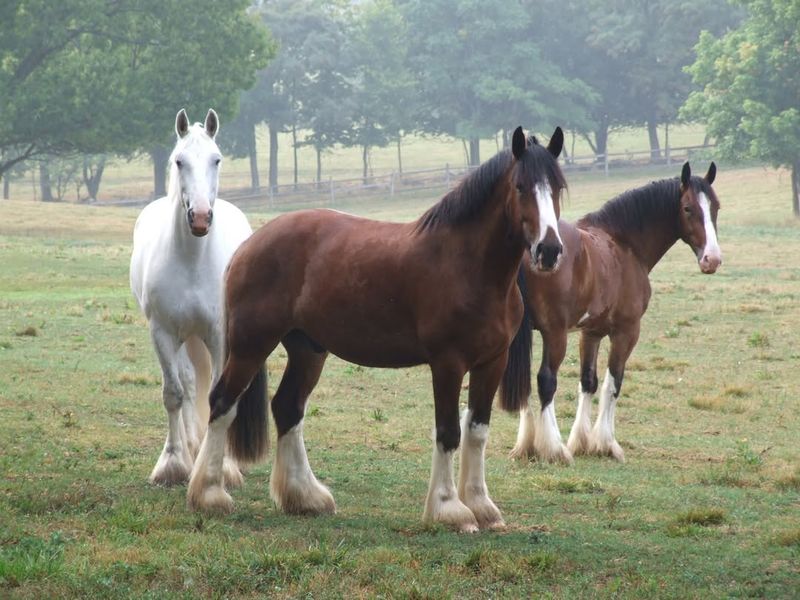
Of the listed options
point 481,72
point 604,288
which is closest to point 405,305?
point 604,288

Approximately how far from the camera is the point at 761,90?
48594 mm

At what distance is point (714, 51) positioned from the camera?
50.8 m

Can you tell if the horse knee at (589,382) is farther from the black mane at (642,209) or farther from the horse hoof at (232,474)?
the horse hoof at (232,474)

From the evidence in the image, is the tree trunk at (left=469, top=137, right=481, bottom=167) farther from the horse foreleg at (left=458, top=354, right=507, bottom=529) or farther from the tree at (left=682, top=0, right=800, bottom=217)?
the horse foreleg at (left=458, top=354, right=507, bottom=529)

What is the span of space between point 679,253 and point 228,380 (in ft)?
95.7

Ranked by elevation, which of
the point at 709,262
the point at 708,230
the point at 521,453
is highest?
the point at 708,230

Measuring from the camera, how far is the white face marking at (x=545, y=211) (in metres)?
6.51

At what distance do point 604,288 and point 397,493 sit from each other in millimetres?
3347

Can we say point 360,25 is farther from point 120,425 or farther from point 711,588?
point 711,588

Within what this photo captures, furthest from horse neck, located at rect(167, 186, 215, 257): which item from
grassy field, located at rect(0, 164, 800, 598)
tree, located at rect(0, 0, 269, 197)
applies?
tree, located at rect(0, 0, 269, 197)

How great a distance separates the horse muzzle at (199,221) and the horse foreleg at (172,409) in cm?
93

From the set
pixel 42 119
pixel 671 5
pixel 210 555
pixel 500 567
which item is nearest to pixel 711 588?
pixel 500 567

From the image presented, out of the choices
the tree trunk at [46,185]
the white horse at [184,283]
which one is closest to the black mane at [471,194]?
the white horse at [184,283]

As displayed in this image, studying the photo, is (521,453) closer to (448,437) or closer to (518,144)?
(448,437)
